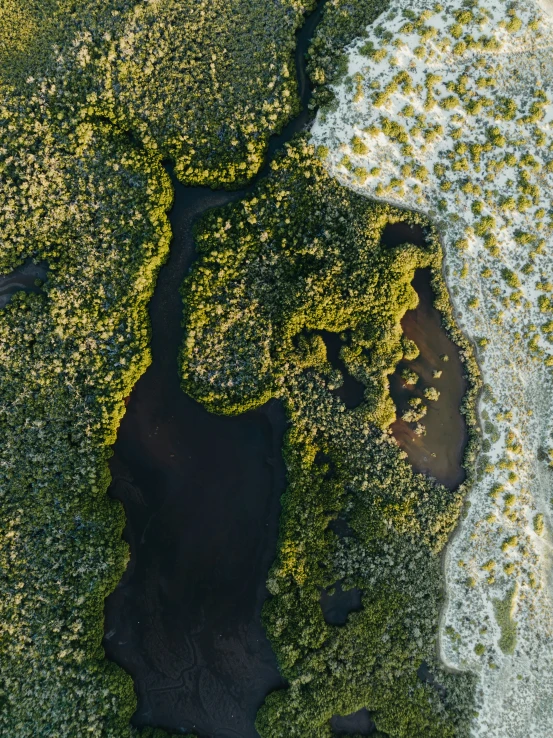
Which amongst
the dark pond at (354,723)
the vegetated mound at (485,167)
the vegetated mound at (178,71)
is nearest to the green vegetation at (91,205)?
the vegetated mound at (178,71)

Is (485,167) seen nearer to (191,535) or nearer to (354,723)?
(191,535)

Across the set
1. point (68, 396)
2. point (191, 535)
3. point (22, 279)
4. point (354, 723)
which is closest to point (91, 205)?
point (22, 279)

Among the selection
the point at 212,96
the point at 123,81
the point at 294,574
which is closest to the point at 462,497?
the point at 294,574

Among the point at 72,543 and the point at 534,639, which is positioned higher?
the point at 72,543

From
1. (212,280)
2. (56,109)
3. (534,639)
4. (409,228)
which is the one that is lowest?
(534,639)

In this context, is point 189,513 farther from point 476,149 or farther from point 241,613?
point 476,149
